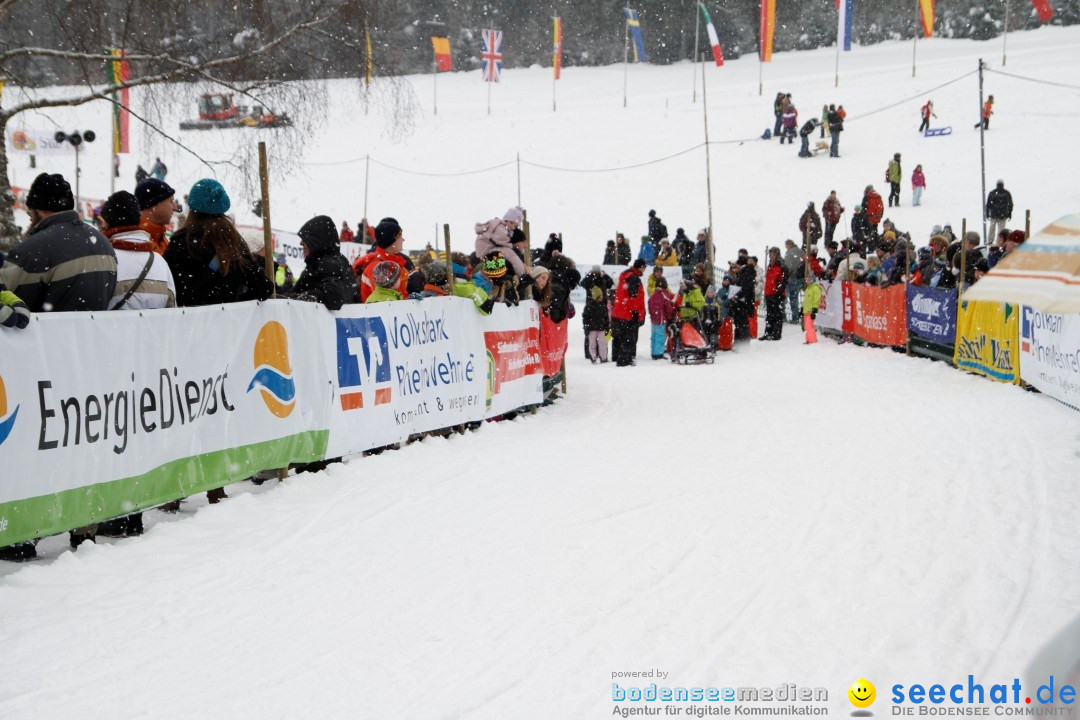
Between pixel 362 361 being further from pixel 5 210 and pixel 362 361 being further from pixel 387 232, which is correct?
pixel 5 210

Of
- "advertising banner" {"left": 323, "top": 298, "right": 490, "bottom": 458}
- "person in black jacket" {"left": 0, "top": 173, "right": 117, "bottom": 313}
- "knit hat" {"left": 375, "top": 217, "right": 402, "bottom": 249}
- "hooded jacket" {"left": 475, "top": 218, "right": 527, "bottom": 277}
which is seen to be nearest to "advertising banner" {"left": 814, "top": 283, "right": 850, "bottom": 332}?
"hooded jacket" {"left": 475, "top": 218, "right": 527, "bottom": 277}

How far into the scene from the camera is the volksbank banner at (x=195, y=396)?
199 inches

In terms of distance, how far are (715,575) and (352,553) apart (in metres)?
2.06

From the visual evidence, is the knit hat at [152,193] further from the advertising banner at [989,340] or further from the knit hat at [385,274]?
the advertising banner at [989,340]

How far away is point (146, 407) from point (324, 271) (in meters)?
2.35

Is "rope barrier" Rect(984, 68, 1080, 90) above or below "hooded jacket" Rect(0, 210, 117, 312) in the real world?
above

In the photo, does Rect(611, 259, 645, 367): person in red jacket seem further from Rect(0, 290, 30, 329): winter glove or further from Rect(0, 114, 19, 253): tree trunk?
Rect(0, 290, 30, 329): winter glove

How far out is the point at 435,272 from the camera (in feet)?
33.9

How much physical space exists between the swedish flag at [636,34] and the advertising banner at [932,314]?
3392cm

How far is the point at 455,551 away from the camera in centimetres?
568

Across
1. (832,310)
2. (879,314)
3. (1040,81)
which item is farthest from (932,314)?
(1040,81)

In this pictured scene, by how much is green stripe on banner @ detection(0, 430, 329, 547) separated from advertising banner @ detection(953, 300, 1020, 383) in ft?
28.2

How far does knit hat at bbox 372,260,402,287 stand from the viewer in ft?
30.7

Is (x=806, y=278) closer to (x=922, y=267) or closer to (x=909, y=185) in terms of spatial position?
(x=922, y=267)
